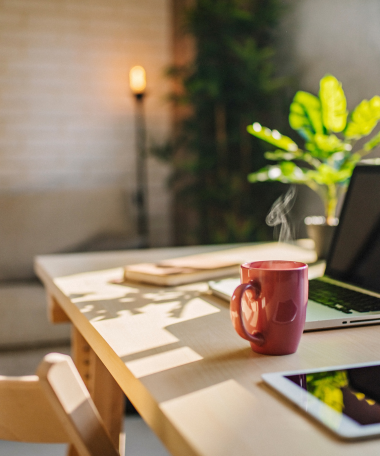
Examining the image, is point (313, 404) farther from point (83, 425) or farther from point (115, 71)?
point (115, 71)

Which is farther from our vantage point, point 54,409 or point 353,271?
point 353,271

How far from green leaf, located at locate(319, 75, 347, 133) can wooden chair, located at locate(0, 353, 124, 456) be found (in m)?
A: 0.98

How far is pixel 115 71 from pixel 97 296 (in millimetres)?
2554

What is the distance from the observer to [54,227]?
2469 mm

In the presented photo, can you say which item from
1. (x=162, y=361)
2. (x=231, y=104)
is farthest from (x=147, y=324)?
(x=231, y=104)

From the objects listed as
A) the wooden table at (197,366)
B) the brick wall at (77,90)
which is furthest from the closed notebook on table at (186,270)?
the brick wall at (77,90)

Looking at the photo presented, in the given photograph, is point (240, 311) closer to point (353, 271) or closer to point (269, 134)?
point (353, 271)

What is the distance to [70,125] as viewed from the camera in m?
3.12

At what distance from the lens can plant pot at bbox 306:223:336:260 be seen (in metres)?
1.21

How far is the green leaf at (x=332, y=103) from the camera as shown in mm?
1213

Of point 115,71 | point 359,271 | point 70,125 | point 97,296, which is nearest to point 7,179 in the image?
Answer: point 70,125

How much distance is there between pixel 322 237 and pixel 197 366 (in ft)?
2.52

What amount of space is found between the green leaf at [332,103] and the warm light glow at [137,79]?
191 centimetres

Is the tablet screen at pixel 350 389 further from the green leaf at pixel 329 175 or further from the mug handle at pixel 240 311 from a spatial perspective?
the green leaf at pixel 329 175
